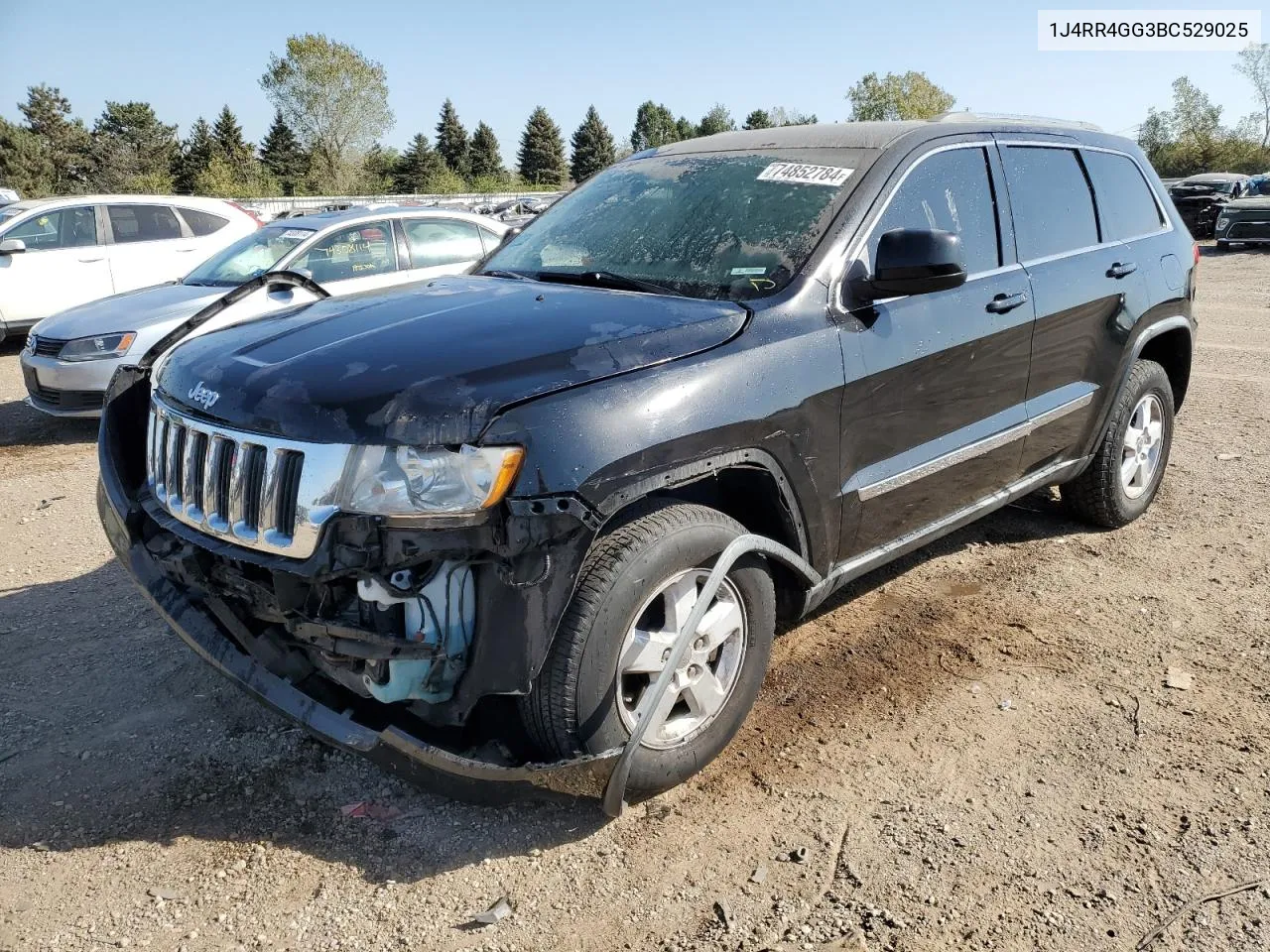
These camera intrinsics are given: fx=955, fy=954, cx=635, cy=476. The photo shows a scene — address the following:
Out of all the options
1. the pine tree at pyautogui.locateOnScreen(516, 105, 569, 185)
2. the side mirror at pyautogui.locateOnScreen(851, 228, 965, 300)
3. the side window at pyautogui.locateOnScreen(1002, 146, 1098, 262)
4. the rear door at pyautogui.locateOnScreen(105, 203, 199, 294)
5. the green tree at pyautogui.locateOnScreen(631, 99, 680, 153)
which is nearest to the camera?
the side mirror at pyautogui.locateOnScreen(851, 228, 965, 300)

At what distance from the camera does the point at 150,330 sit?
723 cm

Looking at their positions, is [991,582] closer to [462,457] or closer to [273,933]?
[462,457]

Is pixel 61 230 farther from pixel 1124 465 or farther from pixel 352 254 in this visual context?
pixel 1124 465

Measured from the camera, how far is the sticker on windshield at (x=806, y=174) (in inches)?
130

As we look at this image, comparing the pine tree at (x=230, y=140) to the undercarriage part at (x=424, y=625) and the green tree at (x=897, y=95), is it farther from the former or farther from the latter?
the undercarriage part at (x=424, y=625)

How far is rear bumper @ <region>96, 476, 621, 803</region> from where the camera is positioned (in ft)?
7.64

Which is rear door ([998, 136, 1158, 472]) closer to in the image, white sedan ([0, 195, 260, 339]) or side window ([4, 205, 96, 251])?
white sedan ([0, 195, 260, 339])

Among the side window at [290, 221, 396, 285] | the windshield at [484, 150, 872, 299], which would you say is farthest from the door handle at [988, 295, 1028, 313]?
the side window at [290, 221, 396, 285]

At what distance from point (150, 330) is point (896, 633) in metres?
6.05

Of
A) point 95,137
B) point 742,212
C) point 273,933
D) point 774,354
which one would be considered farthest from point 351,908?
point 95,137

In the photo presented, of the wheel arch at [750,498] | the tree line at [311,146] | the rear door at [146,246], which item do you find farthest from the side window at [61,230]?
the tree line at [311,146]

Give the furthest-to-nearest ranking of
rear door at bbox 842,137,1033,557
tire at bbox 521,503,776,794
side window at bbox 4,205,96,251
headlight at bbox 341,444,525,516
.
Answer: side window at bbox 4,205,96,251
rear door at bbox 842,137,1033,557
tire at bbox 521,503,776,794
headlight at bbox 341,444,525,516

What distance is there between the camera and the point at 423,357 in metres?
2.56

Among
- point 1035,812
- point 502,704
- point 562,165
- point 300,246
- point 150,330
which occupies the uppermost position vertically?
point 562,165
